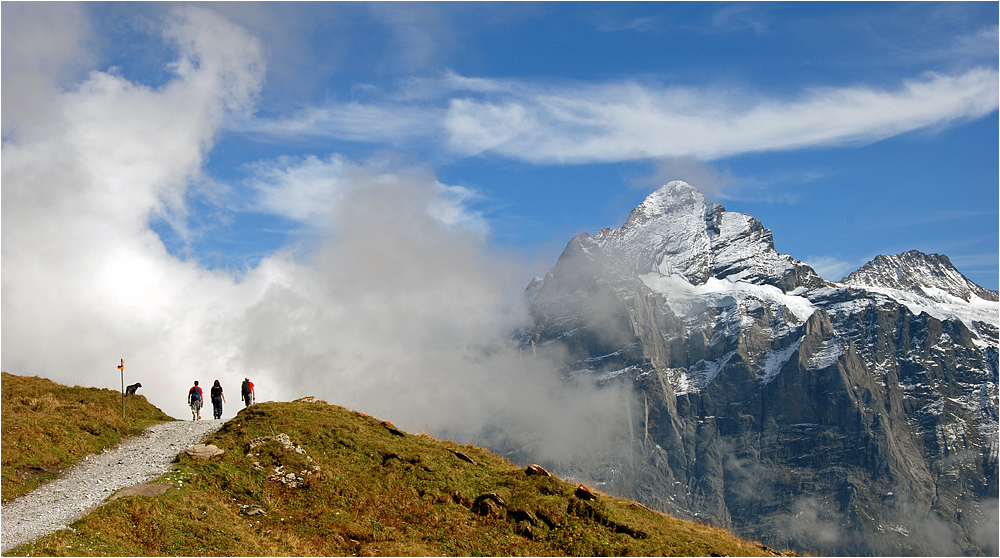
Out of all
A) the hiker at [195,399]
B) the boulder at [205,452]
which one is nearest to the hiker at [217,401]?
the hiker at [195,399]

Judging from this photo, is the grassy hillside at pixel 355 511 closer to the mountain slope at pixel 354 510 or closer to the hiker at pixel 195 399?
the mountain slope at pixel 354 510

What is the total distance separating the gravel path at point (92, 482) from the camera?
81.4 ft

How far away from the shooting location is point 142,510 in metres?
25.5

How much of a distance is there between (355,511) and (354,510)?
8cm

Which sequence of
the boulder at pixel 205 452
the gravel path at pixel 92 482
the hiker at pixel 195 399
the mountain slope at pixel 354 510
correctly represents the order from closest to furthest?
the gravel path at pixel 92 482, the mountain slope at pixel 354 510, the boulder at pixel 205 452, the hiker at pixel 195 399

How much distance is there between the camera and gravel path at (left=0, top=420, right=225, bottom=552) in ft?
81.4

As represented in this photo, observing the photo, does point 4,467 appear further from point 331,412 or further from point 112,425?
point 331,412

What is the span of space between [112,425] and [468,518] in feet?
61.2

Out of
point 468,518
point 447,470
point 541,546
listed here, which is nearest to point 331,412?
point 447,470

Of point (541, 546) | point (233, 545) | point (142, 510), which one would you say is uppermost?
point (142, 510)

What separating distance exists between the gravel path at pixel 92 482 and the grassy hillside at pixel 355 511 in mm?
1121

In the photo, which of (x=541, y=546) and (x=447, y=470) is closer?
(x=541, y=546)

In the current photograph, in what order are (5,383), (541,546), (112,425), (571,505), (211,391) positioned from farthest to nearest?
1. (211,391)
2. (5,383)
3. (112,425)
4. (571,505)
5. (541,546)

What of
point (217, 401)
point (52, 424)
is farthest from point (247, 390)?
point (52, 424)
